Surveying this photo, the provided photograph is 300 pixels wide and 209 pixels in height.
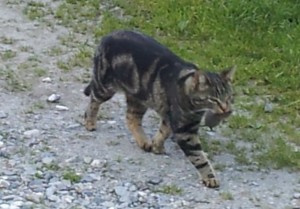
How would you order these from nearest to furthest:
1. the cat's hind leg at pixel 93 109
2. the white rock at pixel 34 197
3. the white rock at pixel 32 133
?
the white rock at pixel 34 197 < the white rock at pixel 32 133 < the cat's hind leg at pixel 93 109

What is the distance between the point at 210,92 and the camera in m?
6.98

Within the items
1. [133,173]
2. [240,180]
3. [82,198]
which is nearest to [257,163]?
[240,180]

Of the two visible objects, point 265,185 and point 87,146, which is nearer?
point 265,185

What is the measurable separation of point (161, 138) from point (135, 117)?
0.40 meters

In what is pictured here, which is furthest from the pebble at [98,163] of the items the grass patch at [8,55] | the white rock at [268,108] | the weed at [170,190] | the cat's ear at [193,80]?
the grass patch at [8,55]

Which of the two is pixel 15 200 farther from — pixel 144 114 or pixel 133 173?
pixel 144 114

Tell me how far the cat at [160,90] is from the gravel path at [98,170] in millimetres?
154

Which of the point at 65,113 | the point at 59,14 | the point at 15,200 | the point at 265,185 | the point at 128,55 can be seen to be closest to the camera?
the point at 15,200

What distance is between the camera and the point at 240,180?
7129 mm

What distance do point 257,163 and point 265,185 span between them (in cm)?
38

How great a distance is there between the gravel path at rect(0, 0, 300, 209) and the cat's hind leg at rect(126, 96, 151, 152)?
86 millimetres

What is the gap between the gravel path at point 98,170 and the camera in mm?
6715

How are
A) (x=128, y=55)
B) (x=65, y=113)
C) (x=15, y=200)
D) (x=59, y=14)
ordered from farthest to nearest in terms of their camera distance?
(x=59, y=14) < (x=65, y=113) < (x=128, y=55) < (x=15, y=200)

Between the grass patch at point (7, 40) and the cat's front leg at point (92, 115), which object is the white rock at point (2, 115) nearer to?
the cat's front leg at point (92, 115)
